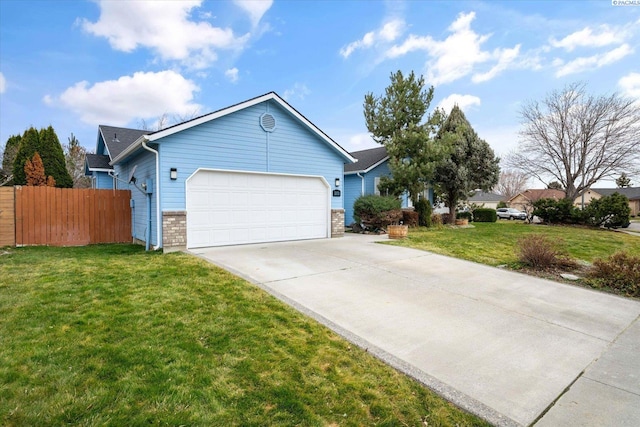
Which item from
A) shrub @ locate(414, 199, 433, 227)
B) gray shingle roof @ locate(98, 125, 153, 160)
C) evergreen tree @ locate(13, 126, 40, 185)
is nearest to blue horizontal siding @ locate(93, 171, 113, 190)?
gray shingle roof @ locate(98, 125, 153, 160)

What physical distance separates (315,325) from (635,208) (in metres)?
60.2

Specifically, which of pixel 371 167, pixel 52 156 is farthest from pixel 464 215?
pixel 52 156

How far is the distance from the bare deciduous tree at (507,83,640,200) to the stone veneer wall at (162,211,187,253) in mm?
26559

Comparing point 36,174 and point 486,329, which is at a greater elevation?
point 36,174

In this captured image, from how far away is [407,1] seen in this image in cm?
1041

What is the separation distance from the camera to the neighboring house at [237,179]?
868 centimetres

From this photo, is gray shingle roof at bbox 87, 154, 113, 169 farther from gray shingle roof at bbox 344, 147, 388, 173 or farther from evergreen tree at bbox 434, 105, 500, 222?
evergreen tree at bbox 434, 105, 500, 222

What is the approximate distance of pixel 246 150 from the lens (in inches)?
387

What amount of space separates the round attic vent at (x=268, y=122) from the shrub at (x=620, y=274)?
349 inches

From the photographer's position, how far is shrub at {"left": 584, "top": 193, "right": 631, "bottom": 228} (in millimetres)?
17438

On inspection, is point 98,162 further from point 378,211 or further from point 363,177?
point 378,211

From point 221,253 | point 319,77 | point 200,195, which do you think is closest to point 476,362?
point 221,253

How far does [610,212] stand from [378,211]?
1374 cm

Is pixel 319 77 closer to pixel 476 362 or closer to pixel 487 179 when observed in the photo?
pixel 487 179
